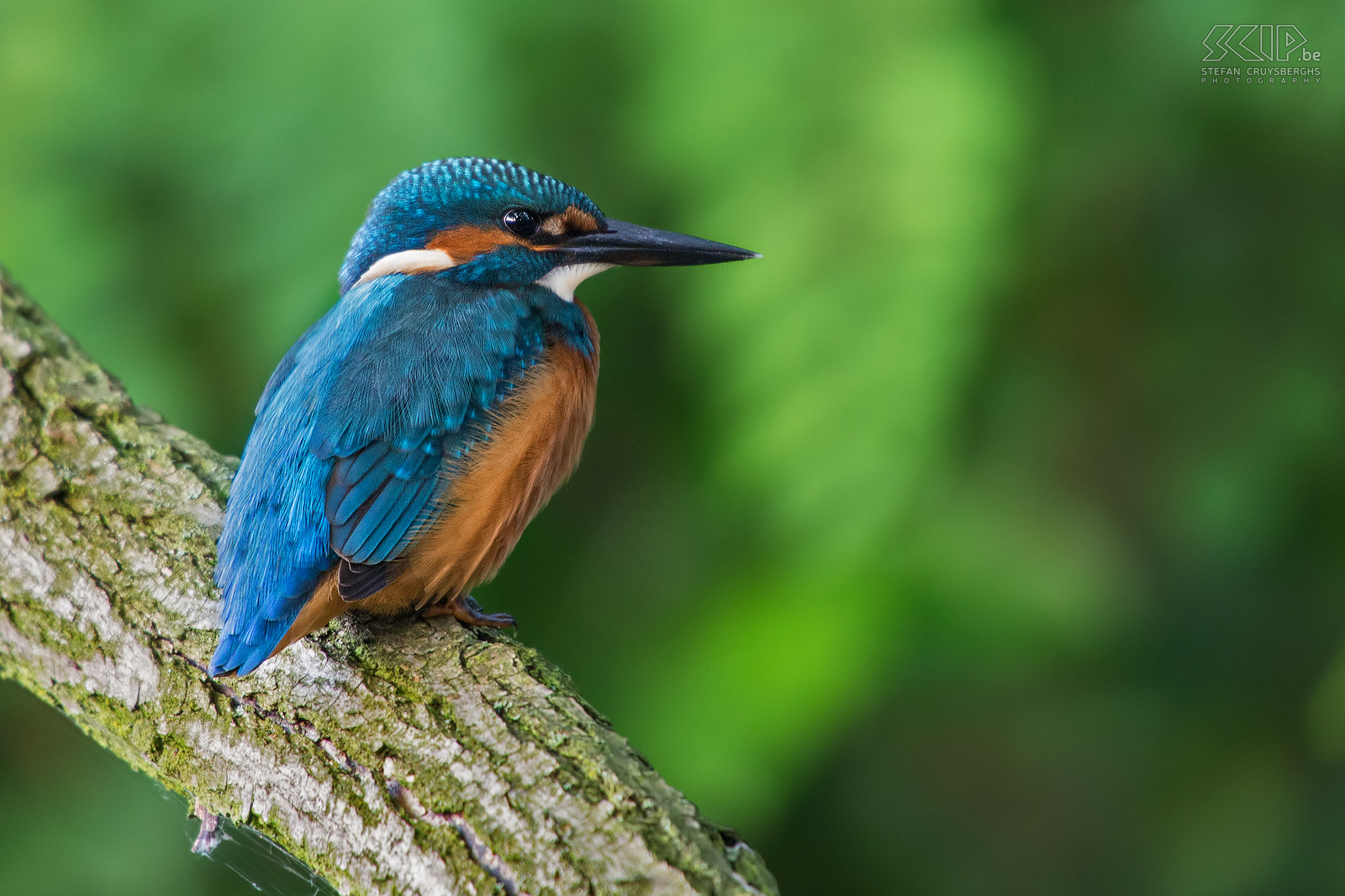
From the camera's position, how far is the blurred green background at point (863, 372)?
268 centimetres

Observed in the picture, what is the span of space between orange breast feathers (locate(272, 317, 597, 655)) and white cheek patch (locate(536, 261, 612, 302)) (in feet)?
0.65

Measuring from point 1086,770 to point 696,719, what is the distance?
4.01 ft

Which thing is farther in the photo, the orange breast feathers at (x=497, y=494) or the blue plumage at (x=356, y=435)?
the orange breast feathers at (x=497, y=494)

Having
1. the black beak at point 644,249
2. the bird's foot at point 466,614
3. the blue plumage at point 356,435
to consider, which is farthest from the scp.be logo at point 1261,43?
the bird's foot at point 466,614

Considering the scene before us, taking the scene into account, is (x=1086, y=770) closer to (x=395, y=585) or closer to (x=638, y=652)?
(x=638, y=652)

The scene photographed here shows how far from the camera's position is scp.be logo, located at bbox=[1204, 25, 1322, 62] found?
2.77 meters

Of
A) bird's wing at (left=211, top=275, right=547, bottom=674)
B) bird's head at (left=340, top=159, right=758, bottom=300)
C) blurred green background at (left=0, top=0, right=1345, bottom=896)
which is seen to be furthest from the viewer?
blurred green background at (left=0, top=0, right=1345, bottom=896)

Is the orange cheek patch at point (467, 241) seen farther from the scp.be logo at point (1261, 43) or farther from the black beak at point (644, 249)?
the scp.be logo at point (1261, 43)

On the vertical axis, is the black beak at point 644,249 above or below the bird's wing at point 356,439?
above

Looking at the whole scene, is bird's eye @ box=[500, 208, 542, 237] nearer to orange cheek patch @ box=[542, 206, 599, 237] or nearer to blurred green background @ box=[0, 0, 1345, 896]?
orange cheek patch @ box=[542, 206, 599, 237]

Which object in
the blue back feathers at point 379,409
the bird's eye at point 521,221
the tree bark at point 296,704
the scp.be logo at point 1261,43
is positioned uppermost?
the scp.be logo at point 1261,43

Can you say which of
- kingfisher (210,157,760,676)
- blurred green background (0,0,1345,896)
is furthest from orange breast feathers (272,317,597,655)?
blurred green background (0,0,1345,896)

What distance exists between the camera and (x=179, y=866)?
306 cm

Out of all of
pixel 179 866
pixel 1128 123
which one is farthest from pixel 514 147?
pixel 179 866
